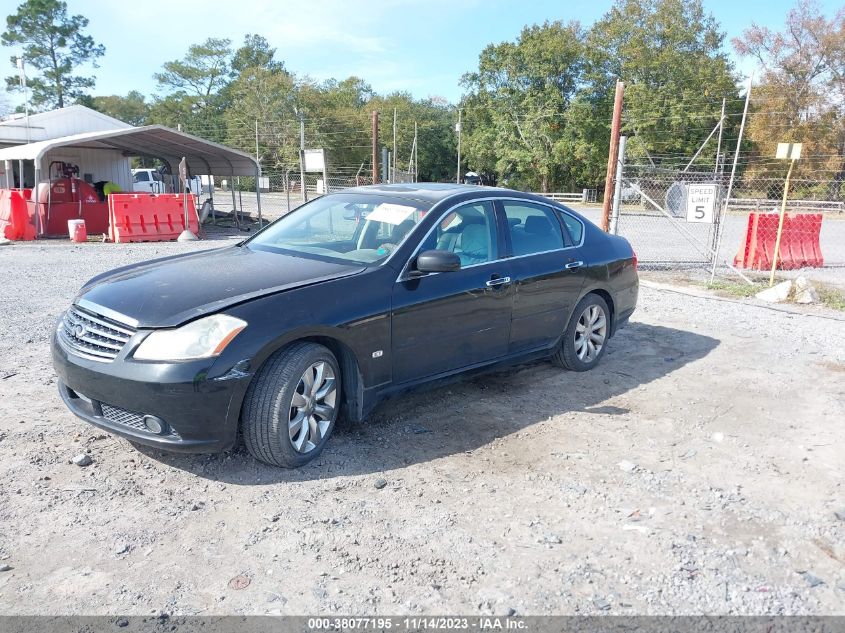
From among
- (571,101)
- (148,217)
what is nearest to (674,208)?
(148,217)

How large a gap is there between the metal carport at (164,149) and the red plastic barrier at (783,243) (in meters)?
13.0

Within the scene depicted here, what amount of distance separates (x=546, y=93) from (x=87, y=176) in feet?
117

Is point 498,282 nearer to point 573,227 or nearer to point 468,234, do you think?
point 468,234

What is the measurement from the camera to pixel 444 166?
6019 centimetres

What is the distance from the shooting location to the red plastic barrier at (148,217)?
16.3 m

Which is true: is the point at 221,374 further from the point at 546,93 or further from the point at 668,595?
the point at 546,93

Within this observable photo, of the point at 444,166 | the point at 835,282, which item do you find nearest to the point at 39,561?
the point at 835,282

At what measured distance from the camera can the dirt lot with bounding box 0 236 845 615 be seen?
9.59ft

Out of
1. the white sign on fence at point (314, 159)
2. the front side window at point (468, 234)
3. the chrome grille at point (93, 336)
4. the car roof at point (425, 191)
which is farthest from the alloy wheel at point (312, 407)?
the white sign on fence at point (314, 159)

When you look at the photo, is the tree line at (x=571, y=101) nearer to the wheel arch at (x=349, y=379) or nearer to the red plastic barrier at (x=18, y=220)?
the red plastic barrier at (x=18, y=220)

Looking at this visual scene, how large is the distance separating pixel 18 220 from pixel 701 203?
15.5 meters

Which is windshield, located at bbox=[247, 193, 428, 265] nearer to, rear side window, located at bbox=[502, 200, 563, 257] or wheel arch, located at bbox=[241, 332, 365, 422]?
wheel arch, located at bbox=[241, 332, 365, 422]

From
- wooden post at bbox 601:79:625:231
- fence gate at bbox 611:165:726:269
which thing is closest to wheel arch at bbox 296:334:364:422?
fence gate at bbox 611:165:726:269

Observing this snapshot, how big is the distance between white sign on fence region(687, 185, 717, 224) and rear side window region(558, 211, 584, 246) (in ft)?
19.8
